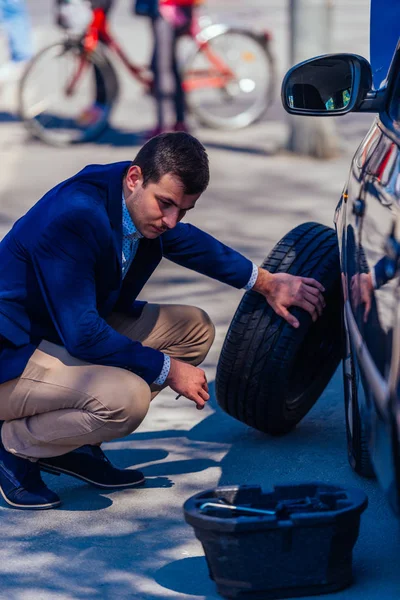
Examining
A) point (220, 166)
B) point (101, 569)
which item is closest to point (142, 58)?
point (220, 166)

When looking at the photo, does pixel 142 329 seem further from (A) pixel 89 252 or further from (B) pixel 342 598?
(B) pixel 342 598

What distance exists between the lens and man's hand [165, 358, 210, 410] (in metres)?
3.85

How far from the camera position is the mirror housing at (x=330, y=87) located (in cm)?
386

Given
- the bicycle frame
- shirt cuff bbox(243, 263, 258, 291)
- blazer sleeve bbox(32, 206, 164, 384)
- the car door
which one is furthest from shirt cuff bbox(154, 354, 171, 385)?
the bicycle frame

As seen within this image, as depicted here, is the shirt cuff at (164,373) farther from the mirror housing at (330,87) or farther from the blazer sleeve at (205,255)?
the mirror housing at (330,87)

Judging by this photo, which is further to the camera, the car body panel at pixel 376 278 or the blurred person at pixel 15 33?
the blurred person at pixel 15 33

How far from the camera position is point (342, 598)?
126 inches

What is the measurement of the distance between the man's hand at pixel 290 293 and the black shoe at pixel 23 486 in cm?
101

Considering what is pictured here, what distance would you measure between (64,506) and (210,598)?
90cm

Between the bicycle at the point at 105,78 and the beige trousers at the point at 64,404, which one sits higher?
the bicycle at the point at 105,78

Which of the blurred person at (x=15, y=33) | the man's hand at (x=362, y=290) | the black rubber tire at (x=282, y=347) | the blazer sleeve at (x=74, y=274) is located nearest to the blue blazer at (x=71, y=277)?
the blazer sleeve at (x=74, y=274)

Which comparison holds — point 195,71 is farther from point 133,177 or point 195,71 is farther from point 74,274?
point 74,274

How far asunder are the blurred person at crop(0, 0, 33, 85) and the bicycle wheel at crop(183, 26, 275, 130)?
340cm

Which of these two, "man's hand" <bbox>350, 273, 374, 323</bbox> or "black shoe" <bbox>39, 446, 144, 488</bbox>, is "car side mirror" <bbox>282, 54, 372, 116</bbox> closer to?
"man's hand" <bbox>350, 273, 374, 323</bbox>
